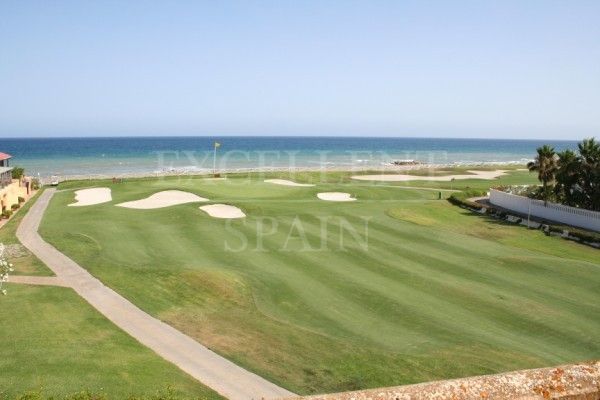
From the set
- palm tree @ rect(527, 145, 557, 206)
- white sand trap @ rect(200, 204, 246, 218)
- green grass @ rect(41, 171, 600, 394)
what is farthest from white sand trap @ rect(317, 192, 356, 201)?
palm tree @ rect(527, 145, 557, 206)

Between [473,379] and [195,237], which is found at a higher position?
[473,379]

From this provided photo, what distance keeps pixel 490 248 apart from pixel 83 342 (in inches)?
927

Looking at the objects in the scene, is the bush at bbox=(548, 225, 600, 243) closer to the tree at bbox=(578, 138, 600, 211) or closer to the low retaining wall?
the tree at bbox=(578, 138, 600, 211)

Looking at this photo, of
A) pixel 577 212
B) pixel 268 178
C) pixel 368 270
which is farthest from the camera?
pixel 268 178

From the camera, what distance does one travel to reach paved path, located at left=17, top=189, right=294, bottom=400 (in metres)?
14.2

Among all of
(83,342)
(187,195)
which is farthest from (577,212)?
(83,342)

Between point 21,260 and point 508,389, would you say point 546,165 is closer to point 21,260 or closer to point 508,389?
point 21,260

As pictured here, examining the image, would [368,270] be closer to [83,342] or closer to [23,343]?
[83,342]

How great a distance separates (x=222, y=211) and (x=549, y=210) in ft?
85.3

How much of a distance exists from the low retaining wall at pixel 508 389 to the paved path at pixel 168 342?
30.8 feet

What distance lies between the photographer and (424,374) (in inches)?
604

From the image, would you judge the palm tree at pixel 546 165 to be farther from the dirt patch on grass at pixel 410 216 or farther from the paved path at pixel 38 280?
the paved path at pixel 38 280

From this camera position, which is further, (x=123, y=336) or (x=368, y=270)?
(x=368, y=270)

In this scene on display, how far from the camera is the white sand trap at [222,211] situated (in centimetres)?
3718
